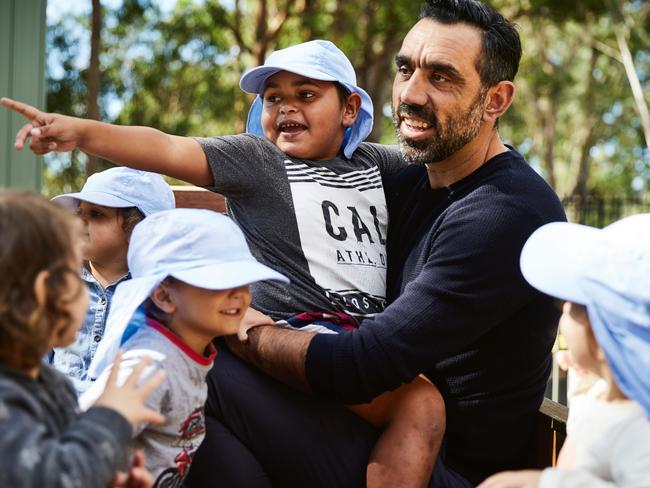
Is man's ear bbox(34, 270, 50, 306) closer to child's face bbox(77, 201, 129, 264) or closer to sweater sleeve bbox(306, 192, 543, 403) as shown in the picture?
sweater sleeve bbox(306, 192, 543, 403)

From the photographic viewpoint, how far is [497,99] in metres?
3.23

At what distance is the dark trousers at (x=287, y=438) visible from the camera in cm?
272

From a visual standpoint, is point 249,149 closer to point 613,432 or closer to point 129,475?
point 129,475

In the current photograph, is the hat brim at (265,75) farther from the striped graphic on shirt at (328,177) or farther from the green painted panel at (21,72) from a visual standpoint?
the green painted panel at (21,72)

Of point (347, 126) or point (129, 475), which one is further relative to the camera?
point (347, 126)

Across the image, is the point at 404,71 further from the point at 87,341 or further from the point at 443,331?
the point at 87,341

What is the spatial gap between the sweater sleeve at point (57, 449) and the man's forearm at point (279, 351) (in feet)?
2.88

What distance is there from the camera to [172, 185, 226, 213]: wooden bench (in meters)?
3.68

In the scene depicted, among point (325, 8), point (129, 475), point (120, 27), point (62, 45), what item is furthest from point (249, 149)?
point (120, 27)

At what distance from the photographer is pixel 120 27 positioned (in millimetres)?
16719

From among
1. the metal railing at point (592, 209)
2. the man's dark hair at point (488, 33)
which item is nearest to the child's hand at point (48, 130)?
the man's dark hair at point (488, 33)

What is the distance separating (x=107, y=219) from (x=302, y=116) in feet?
2.61

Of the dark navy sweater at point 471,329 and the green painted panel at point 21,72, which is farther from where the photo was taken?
the green painted panel at point 21,72

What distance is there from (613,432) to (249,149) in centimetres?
153
